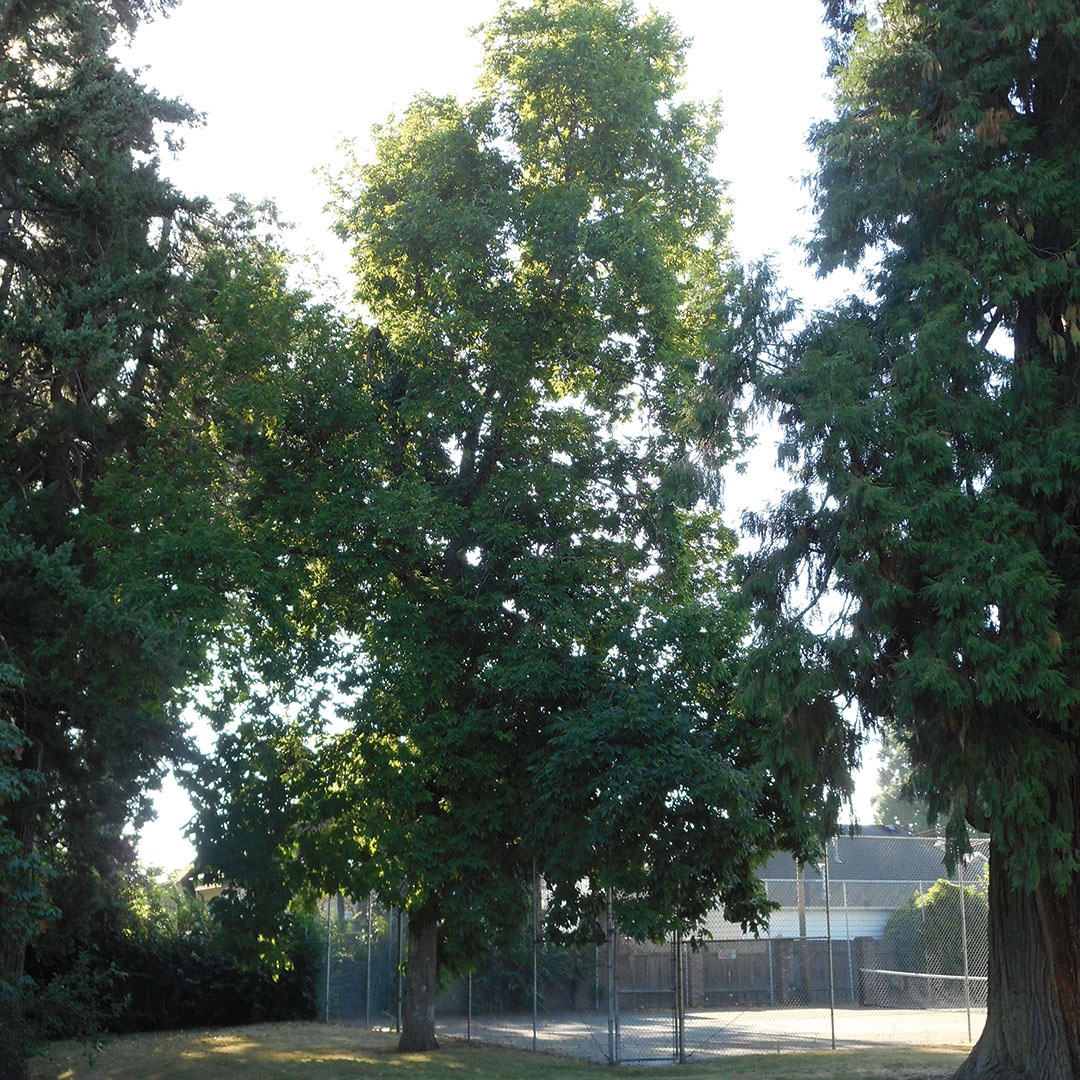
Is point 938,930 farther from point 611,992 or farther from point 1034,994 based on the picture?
point 1034,994

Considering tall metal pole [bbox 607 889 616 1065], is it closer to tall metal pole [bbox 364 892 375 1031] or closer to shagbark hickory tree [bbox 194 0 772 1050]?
shagbark hickory tree [bbox 194 0 772 1050]

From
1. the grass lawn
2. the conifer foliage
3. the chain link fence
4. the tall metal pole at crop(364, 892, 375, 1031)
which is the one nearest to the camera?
the conifer foliage

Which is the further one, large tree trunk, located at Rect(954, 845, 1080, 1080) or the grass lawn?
the grass lawn

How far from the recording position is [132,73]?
1683cm

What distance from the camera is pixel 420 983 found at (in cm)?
1956

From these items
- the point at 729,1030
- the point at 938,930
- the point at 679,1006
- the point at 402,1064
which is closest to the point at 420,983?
the point at 402,1064

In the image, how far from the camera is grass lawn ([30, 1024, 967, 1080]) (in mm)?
15312

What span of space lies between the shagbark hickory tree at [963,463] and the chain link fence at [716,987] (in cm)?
778

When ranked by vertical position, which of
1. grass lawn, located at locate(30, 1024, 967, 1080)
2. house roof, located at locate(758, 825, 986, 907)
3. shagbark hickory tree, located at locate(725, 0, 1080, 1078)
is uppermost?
shagbark hickory tree, located at locate(725, 0, 1080, 1078)

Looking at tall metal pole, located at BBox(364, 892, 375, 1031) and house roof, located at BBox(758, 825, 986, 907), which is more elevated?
house roof, located at BBox(758, 825, 986, 907)

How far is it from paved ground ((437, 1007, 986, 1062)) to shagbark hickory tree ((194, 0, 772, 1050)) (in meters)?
2.60

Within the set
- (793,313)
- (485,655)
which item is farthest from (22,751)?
(793,313)

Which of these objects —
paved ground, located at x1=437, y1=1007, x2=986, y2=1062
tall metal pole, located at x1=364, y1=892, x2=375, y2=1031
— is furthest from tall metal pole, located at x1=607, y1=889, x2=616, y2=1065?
tall metal pole, located at x1=364, y1=892, x2=375, y2=1031

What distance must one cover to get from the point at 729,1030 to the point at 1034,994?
1083cm
